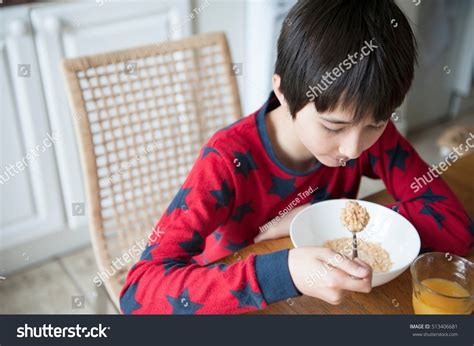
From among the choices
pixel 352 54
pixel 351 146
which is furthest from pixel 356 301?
pixel 352 54

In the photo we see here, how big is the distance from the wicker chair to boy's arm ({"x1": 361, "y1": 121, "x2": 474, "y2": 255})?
0.31 metres

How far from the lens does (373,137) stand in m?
0.78

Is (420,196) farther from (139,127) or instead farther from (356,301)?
(139,127)

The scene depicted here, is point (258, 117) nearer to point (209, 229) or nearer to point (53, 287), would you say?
point (209, 229)

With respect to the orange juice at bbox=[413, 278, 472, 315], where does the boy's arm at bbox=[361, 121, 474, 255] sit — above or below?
above

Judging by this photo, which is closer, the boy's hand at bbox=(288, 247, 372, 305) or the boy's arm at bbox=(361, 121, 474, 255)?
the boy's hand at bbox=(288, 247, 372, 305)

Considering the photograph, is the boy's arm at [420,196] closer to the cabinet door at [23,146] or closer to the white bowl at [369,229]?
the white bowl at [369,229]

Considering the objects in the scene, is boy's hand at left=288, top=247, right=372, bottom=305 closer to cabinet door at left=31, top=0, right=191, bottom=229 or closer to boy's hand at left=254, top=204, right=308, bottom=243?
boy's hand at left=254, top=204, right=308, bottom=243

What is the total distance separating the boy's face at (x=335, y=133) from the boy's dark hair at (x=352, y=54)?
0.5 inches

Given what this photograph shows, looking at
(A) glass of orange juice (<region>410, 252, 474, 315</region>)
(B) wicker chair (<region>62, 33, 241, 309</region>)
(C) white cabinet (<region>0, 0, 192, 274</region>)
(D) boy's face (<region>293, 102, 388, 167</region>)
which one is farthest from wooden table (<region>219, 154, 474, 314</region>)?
(C) white cabinet (<region>0, 0, 192, 274</region>)

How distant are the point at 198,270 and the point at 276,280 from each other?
0.34 ft

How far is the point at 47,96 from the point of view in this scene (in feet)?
4.84

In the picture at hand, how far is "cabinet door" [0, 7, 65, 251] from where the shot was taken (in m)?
1.38

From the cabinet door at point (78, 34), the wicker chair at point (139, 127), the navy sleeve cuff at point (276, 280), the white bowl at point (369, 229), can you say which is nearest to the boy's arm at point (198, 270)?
the navy sleeve cuff at point (276, 280)
